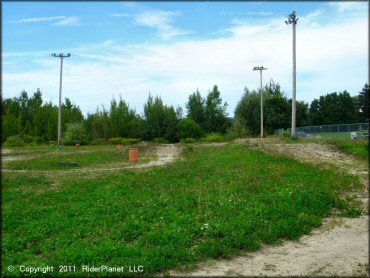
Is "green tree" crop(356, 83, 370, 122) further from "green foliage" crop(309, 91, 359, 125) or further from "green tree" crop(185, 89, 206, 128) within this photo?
"green tree" crop(185, 89, 206, 128)

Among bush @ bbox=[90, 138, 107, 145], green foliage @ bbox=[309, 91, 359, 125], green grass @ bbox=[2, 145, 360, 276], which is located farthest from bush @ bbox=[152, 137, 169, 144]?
green grass @ bbox=[2, 145, 360, 276]

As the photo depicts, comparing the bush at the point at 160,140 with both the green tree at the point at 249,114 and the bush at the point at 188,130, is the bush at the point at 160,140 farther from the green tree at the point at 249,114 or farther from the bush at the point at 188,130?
the green tree at the point at 249,114

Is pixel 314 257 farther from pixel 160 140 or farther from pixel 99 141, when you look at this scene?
pixel 99 141

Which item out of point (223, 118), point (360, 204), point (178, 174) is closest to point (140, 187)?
point (178, 174)

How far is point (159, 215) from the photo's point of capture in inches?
272

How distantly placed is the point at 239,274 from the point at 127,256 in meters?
1.48

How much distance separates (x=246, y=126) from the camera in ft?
166

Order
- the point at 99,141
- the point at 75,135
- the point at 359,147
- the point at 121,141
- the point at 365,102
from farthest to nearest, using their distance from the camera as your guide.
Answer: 1. the point at 99,141
2. the point at 121,141
3. the point at 75,135
4. the point at 359,147
5. the point at 365,102

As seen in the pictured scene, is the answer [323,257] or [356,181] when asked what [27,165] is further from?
[323,257]

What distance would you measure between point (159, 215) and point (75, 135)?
39.0 metres

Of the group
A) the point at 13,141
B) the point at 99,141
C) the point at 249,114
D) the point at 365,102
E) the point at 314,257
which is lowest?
the point at 314,257

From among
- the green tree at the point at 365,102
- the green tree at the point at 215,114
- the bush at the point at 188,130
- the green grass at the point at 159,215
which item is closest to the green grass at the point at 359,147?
the green tree at the point at 365,102

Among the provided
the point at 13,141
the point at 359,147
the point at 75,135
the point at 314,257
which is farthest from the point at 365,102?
the point at 75,135

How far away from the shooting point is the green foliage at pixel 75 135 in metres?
43.3
